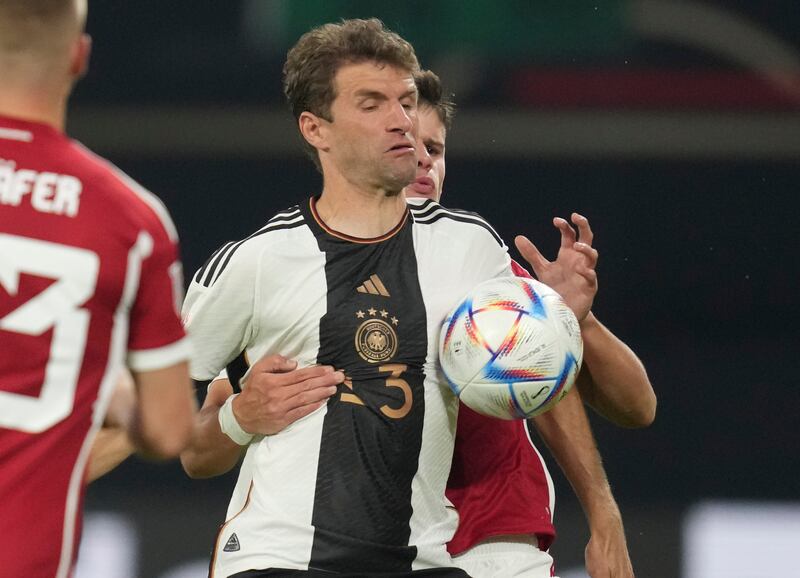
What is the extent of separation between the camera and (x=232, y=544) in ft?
10.8

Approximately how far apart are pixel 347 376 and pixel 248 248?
1.34ft

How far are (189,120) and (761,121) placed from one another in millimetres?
4331

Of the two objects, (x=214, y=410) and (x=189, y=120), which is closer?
(x=214, y=410)

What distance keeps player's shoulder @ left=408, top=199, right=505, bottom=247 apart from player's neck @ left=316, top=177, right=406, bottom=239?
0.19 ft

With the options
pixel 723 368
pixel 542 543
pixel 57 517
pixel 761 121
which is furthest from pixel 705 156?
pixel 57 517

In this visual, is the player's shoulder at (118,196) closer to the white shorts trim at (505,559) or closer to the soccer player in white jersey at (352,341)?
the soccer player in white jersey at (352,341)

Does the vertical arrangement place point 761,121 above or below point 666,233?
above

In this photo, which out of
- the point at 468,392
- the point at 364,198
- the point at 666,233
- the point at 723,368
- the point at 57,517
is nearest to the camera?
the point at 57,517

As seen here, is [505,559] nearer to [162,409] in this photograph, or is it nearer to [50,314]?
[162,409]

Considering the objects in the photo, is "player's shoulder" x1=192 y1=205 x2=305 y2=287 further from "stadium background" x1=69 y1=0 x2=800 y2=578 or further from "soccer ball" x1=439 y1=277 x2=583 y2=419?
"stadium background" x1=69 y1=0 x2=800 y2=578

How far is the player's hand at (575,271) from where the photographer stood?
3.56 meters

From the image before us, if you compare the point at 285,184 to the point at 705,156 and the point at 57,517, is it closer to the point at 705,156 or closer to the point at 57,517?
the point at 705,156

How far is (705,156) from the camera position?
1012 cm

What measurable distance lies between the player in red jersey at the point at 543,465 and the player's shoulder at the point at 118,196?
1.55 m
